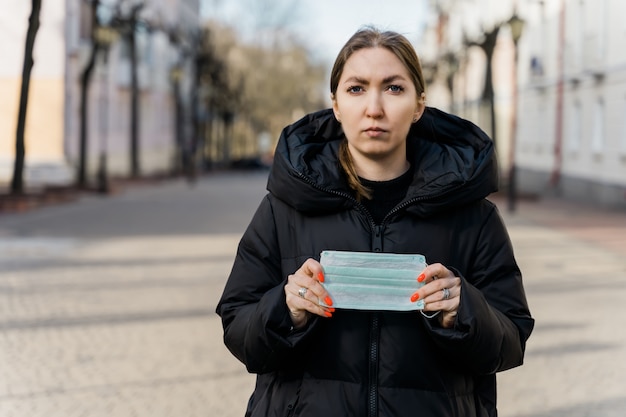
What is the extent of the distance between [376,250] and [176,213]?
81.9 ft

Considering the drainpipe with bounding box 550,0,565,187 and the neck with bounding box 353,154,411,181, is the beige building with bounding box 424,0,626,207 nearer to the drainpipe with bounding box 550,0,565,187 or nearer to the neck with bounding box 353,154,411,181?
the drainpipe with bounding box 550,0,565,187

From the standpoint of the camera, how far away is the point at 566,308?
11.5m

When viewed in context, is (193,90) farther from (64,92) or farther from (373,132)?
(373,132)

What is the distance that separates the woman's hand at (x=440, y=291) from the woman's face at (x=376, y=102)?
1.17 feet

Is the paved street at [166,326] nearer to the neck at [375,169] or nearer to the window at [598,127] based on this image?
the neck at [375,169]

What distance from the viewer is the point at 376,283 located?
258 cm

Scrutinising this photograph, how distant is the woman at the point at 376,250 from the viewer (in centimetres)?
270

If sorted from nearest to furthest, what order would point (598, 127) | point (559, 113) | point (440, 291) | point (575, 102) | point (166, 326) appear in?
1. point (440, 291)
2. point (166, 326)
3. point (598, 127)
4. point (575, 102)
5. point (559, 113)

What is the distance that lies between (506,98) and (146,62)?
1852cm

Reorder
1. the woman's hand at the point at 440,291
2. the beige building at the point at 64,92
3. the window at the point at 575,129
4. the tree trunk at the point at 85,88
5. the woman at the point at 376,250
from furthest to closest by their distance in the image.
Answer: the beige building at the point at 64,92 < the window at the point at 575,129 < the tree trunk at the point at 85,88 < the woman at the point at 376,250 < the woman's hand at the point at 440,291

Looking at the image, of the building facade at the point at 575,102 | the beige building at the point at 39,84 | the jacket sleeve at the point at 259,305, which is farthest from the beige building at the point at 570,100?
the jacket sleeve at the point at 259,305

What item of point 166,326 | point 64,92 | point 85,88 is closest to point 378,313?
point 166,326

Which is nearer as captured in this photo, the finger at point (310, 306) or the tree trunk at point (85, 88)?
the finger at point (310, 306)

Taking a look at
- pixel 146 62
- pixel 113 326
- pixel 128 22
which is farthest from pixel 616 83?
pixel 146 62
